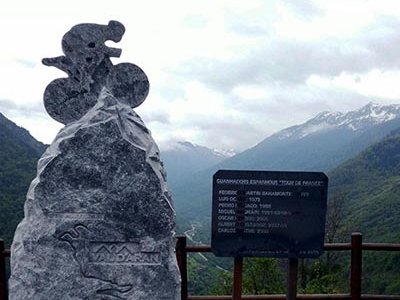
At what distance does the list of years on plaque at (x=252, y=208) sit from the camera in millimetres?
6285

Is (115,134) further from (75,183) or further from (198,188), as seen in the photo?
(198,188)

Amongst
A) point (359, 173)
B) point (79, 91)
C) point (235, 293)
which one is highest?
point (359, 173)

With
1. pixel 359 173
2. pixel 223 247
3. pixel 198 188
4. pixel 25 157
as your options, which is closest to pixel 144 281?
pixel 223 247

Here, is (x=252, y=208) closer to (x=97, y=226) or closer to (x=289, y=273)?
(x=289, y=273)

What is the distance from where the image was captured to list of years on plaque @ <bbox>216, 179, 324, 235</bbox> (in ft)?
20.6

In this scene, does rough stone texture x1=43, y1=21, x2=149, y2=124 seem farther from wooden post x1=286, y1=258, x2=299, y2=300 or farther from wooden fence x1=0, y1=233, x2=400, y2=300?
wooden post x1=286, y1=258, x2=299, y2=300

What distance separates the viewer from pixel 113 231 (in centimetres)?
481

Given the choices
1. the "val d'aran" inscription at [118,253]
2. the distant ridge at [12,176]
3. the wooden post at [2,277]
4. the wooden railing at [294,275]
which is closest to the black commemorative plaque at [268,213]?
the wooden railing at [294,275]

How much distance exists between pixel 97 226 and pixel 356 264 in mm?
4160

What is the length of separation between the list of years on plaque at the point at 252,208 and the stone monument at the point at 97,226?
143 centimetres

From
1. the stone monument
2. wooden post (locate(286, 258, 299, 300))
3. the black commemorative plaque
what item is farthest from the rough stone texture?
wooden post (locate(286, 258, 299, 300))

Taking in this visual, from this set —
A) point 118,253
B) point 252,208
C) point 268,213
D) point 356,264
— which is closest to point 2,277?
point 118,253

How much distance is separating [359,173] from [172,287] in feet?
182

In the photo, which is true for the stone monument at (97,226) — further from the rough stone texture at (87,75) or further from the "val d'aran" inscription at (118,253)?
the rough stone texture at (87,75)
